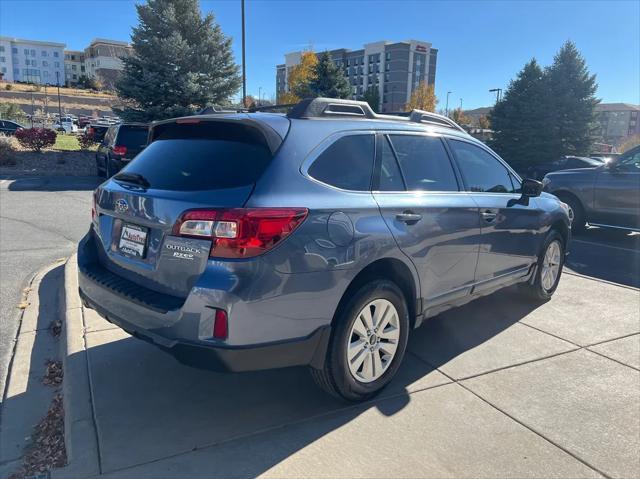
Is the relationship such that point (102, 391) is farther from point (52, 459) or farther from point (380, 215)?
point (380, 215)

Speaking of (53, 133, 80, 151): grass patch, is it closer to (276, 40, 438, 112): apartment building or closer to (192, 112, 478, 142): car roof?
(192, 112, 478, 142): car roof

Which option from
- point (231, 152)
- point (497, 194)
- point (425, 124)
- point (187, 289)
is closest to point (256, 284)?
point (187, 289)

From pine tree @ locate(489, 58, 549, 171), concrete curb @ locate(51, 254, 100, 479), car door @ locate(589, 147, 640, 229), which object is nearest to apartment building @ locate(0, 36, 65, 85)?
pine tree @ locate(489, 58, 549, 171)

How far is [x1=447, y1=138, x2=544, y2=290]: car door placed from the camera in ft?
13.8

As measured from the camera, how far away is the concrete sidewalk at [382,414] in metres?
2.70

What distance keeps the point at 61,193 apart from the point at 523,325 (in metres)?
11.9

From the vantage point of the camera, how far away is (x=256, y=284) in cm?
257

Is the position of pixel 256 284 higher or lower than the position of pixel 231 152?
lower

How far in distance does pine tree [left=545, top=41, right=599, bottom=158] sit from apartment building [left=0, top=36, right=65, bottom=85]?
132355 millimetres

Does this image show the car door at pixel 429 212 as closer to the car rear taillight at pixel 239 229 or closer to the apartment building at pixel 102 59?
the car rear taillight at pixel 239 229

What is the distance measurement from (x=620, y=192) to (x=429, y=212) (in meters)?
6.82

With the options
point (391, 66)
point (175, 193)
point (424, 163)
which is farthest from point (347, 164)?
point (391, 66)

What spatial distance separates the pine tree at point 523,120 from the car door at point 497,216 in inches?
1012

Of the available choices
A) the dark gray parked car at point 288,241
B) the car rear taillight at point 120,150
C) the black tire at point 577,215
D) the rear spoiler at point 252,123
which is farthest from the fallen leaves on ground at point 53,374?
the car rear taillight at point 120,150
